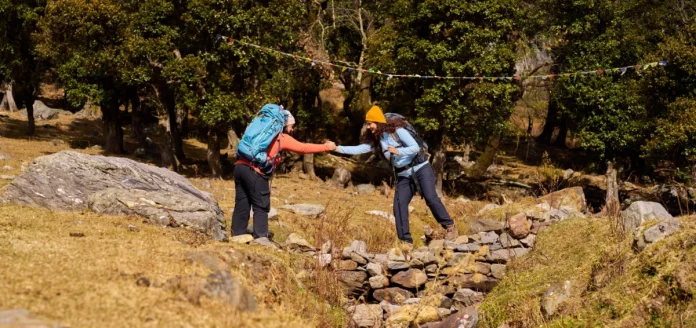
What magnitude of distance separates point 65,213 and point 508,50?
1917cm

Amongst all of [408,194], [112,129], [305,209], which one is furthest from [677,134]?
[112,129]

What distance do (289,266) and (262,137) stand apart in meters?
2.22

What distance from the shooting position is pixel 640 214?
9.70 meters

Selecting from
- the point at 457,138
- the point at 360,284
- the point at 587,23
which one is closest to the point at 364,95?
the point at 457,138

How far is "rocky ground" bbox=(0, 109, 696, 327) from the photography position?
19.2ft

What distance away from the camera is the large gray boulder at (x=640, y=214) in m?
9.57

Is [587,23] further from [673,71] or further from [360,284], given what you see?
[360,284]

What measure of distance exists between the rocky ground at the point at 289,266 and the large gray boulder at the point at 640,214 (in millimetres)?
28

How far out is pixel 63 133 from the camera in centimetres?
3759

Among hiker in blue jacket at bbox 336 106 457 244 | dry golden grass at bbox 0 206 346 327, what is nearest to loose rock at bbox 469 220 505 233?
hiker in blue jacket at bbox 336 106 457 244

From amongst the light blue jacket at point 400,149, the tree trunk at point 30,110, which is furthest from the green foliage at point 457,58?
the tree trunk at point 30,110

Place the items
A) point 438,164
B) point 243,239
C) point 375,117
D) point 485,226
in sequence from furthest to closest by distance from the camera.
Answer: point 438,164 < point 485,226 < point 375,117 < point 243,239

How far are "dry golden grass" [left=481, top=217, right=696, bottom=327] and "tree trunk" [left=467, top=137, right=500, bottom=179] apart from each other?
757 inches

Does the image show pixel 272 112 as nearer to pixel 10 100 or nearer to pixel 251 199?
pixel 251 199
